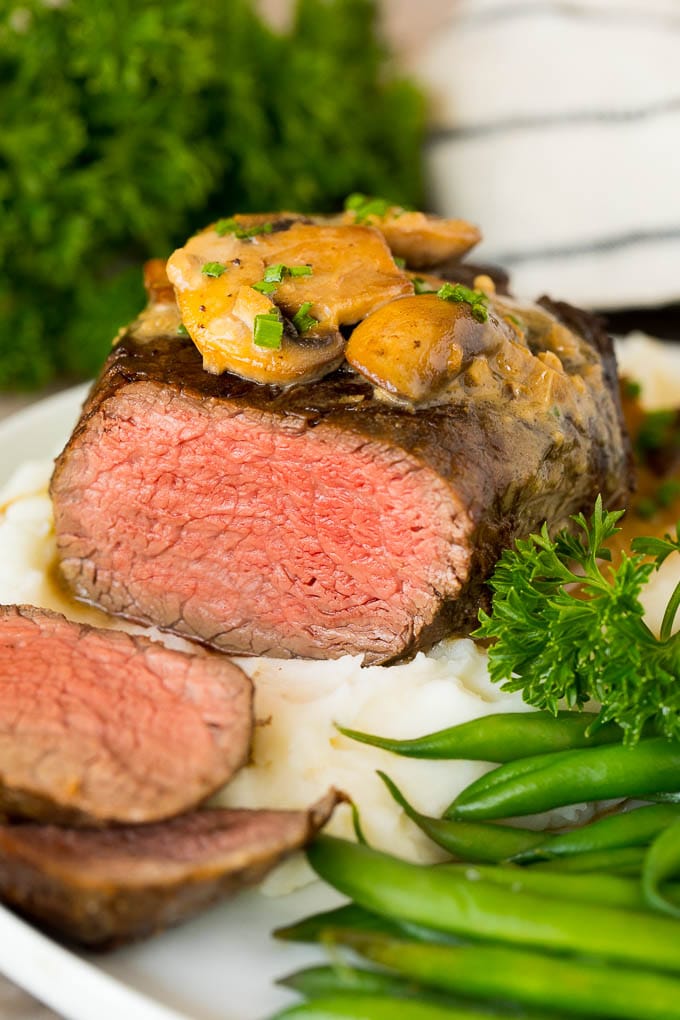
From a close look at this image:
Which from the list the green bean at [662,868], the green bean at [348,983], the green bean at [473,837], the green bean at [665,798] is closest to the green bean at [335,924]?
the green bean at [348,983]

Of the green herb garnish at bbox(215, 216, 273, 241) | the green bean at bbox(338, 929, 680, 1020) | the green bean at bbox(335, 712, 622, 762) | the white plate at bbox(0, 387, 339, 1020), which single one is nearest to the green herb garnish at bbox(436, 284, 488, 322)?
the green herb garnish at bbox(215, 216, 273, 241)

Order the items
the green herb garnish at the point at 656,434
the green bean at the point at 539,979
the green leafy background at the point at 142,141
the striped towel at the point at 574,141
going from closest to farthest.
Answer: the green bean at the point at 539,979 → the green herb garnish at the point at 656,434 → the green leafy background at the point at 142,141 → the striped towel at the point at 574,141

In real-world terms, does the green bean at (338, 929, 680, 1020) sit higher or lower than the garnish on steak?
lower

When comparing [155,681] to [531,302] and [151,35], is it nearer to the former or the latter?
[531,302]

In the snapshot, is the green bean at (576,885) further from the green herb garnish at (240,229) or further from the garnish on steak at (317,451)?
the green herb garnish at (240,229)

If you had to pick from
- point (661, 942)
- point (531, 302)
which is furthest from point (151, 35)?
point (661, 942)

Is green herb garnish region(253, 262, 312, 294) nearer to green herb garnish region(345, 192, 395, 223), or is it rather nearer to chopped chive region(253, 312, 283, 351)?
chopped chive region(253, 312, 283, 351)
